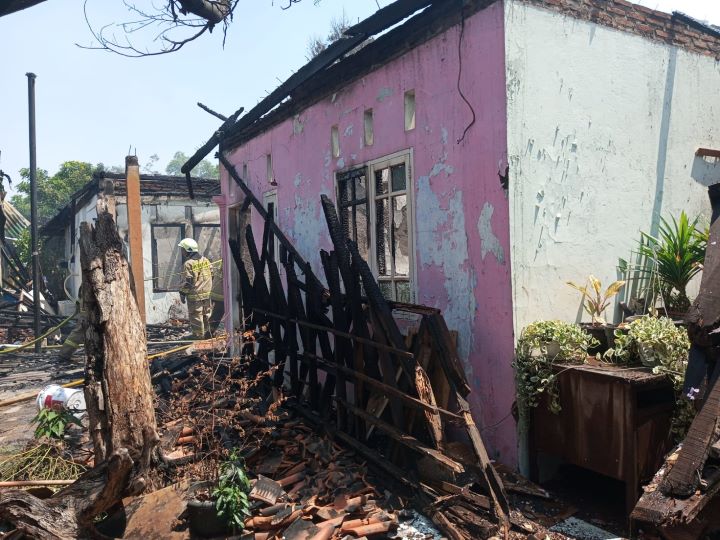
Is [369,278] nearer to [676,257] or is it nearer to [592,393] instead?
[592,393]

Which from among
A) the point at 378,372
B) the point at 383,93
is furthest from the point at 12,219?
the point at 378,372

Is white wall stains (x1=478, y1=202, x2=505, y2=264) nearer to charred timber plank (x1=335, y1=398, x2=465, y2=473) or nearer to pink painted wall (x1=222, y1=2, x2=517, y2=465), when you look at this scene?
pink painted wall (x1=222, y1=2, x2=517, y2=465)

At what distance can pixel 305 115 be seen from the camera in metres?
7.77

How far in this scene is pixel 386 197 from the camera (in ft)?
19.9

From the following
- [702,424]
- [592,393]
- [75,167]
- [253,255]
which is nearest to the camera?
[702,424]

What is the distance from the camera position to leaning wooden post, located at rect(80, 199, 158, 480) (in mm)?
3824

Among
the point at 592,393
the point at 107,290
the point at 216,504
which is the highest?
the point at 107,290

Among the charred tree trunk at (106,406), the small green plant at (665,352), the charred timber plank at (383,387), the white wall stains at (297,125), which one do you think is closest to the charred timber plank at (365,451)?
the charred timber plank at (383,387)

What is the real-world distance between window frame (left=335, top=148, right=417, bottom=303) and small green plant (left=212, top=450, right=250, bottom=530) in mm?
2572

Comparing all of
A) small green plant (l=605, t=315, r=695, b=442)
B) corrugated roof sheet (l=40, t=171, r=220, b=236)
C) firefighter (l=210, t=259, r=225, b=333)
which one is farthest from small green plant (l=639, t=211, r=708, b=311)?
corrugated roof sheet (l=40, t=171, r=220, b=236)

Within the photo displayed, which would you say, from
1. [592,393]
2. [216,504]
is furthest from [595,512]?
[216,504]

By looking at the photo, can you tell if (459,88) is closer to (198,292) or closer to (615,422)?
(615,422)

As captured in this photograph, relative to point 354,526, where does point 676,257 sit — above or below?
above

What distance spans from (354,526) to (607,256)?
325cm
